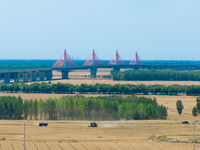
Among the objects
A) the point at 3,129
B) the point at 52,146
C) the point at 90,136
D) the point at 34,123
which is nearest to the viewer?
the point at 52,146

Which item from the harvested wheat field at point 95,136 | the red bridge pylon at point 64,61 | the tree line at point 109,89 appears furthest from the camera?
the red bridge pylon at point 64,61

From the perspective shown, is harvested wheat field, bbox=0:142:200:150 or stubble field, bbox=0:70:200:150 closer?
harvested wheat field, bbox=0:142:200:150

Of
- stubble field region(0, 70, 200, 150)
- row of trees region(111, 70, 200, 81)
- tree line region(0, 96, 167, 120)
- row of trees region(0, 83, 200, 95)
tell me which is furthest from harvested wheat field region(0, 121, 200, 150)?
row of trees region(111, 70, 200, 81)

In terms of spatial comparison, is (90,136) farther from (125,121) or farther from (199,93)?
(199,93)

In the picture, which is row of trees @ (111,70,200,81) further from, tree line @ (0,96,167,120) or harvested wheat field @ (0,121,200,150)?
harvested wheat field @ (0,121,200,150)

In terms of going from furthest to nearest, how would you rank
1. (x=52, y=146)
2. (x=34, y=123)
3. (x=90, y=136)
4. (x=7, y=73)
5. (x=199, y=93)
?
(x=7, y=73) → (x=199, y=93) → (x=34, y=123) → (x=90, y=136) → (x=52, y=146)

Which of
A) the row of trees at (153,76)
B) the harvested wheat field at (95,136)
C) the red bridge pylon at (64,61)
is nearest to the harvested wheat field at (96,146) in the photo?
the harvested wheat field at (95,136)

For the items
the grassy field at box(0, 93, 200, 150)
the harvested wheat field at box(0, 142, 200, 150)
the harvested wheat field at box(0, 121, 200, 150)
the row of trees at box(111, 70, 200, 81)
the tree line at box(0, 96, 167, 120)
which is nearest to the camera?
the harvested wheat field at box(0, 142, 200, 150)

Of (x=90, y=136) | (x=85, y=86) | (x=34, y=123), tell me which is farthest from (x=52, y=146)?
(x=85, y=86)

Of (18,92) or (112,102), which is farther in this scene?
(18,92)

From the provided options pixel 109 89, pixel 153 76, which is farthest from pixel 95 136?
pixel 153 76

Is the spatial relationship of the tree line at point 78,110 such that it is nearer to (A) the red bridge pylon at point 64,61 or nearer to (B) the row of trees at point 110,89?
(B) the row of trees at point 110,89
